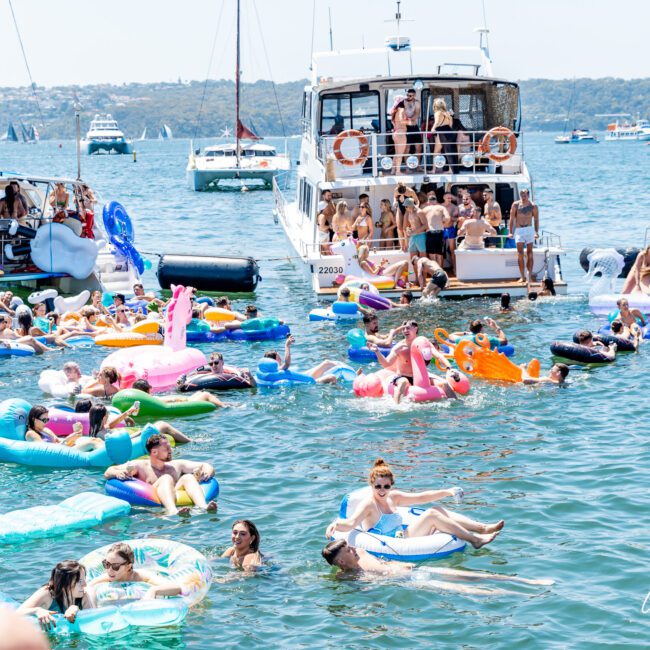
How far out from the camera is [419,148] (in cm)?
2445

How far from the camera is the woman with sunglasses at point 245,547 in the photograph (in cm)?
961

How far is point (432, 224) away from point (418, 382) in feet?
27.2

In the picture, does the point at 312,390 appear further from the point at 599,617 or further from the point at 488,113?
the point at 488,113

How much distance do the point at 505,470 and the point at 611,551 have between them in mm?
2545

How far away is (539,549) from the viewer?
10047 mm

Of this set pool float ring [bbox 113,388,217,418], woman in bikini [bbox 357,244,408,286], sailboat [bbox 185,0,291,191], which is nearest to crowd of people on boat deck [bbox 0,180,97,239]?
woman in bikini [bbox 357,244,408,286]

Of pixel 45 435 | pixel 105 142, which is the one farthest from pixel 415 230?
pixel 105 142

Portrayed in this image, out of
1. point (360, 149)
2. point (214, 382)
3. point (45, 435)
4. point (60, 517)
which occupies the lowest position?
point (60, 517)

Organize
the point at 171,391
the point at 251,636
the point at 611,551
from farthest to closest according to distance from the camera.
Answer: the point at 171,391 → the point at 611,551 → the point at 251,636

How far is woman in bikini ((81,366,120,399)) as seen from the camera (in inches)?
610

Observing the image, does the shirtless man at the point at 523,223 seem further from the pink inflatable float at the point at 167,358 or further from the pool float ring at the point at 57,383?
the pool float ring at the point at 57,383

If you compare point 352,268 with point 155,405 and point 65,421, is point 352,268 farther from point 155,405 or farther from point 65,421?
point 65,421

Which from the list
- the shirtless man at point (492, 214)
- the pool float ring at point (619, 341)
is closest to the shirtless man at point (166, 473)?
the pool float ring at point (619, 341)

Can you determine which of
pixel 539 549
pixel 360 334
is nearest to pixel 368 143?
pixel 360 334
